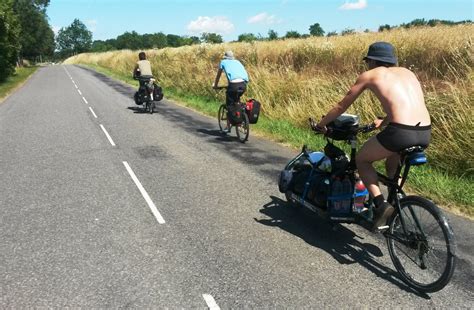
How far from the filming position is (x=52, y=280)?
13.5ft

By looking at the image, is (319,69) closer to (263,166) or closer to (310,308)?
(263,166)

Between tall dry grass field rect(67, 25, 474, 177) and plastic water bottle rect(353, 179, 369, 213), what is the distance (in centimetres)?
334

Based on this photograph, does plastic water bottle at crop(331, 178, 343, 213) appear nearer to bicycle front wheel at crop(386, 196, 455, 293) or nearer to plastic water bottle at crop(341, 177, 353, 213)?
plastic water bottle at crop(341, 177, 353, 213)

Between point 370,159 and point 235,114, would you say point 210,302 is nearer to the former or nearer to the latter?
point 370,159

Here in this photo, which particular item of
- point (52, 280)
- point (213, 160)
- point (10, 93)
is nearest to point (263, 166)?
point (213, 160)

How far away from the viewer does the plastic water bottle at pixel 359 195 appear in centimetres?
480

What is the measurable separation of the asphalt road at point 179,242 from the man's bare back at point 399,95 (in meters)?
1.58

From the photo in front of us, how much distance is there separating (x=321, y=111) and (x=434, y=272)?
775 cm

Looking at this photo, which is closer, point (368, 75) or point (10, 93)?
point (368, 75)

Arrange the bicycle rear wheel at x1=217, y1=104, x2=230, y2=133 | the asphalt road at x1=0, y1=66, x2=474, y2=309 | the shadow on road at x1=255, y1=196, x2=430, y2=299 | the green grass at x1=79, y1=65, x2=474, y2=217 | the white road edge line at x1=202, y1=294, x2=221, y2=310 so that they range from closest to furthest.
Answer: the white road edge line at x1=202, y1=294, x2=221, y2=310 < the asphalt road at x1=0, y1=66, x2=474, y2=309 < the shadow on road at x1=255, y1=196, x2=430, y2=299 < the green grass at x1=79, y1=65, x2=474, y2=217 < the bicycle rear wheel at x1=217, y1=104, x2=230, y2=133

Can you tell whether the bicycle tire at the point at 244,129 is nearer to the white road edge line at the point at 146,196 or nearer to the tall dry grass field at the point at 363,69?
the tall dry grass field at the point at 363,69

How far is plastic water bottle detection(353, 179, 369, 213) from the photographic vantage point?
480 centimetres

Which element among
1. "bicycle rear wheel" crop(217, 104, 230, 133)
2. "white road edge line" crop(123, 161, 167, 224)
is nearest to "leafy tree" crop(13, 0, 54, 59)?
"bicycle rear wheel" crop(217, 104, 230, 133)

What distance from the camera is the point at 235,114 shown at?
10781mm
